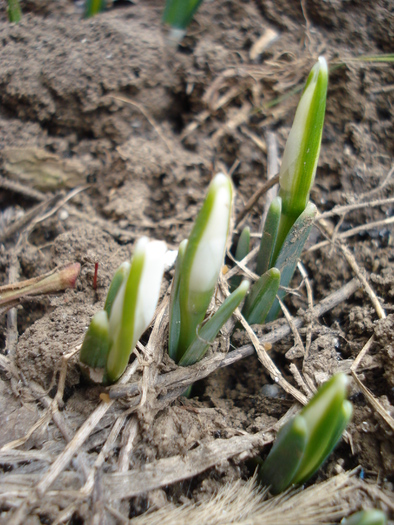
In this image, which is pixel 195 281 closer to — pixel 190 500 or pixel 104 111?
pixel 190 500

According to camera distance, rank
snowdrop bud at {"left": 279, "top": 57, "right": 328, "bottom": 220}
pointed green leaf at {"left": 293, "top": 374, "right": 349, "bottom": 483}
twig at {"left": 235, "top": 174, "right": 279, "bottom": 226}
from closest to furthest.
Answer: pointed green leaf at {"left": 293, "top": 374, "right": 349, "bottom": 483} < snowdrop bud at {"left": 279, "top": 57, "right": 328, "bottom": 220} < twig at {"left": 235, "top": 174, "right": 279, "bottom": 226}

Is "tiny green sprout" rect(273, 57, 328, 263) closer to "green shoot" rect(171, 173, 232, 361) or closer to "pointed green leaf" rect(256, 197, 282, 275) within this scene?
"pointed green leaf" rect(256, 197, 282, 275)

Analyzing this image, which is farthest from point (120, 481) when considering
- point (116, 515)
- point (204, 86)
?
point (204, 86)

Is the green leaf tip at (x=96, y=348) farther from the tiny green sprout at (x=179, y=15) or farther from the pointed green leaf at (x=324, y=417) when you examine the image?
the tiny green sprout at (x=179, y=15)

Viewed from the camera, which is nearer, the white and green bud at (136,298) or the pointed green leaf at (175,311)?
the white and green bud at (136,298)

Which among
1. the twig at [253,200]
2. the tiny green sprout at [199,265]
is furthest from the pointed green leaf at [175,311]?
the twig at [253,200]

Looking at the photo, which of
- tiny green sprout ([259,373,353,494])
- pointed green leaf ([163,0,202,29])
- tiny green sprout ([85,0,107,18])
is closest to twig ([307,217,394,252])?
tiny green sprout ([259,373,353,494])
